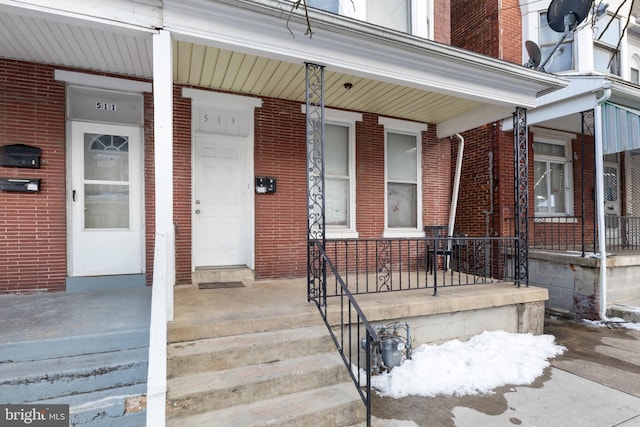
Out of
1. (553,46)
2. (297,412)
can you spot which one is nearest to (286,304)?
(297,412)

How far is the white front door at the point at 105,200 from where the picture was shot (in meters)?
4.54

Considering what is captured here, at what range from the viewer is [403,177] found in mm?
6820

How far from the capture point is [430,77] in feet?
14.8

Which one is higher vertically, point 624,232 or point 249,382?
point 624,232

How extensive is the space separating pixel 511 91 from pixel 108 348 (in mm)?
5880

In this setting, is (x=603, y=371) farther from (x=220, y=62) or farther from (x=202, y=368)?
(x=220, y=62)

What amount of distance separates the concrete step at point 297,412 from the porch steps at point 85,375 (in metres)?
0.44

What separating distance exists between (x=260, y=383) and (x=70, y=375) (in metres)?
1.38

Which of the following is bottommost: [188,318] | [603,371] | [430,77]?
[603,371]

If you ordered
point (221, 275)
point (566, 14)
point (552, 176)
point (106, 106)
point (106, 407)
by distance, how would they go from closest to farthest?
1. point (106, 407)
2. point (106, 106)
3. point (221, 275)
4. point (566, 14)
5. point (552, 176)

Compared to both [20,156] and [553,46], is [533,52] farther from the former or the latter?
[20,156]

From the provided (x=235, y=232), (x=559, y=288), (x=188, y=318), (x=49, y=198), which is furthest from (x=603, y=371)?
(x=49, y=198)

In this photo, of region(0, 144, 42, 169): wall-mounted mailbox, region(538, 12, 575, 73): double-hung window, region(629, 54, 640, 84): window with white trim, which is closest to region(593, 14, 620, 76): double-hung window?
region(538, 12, 575, 73): double-hung window

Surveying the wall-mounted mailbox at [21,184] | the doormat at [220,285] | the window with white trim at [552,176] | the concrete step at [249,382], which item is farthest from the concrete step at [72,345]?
the window with white trim at [552,176]
